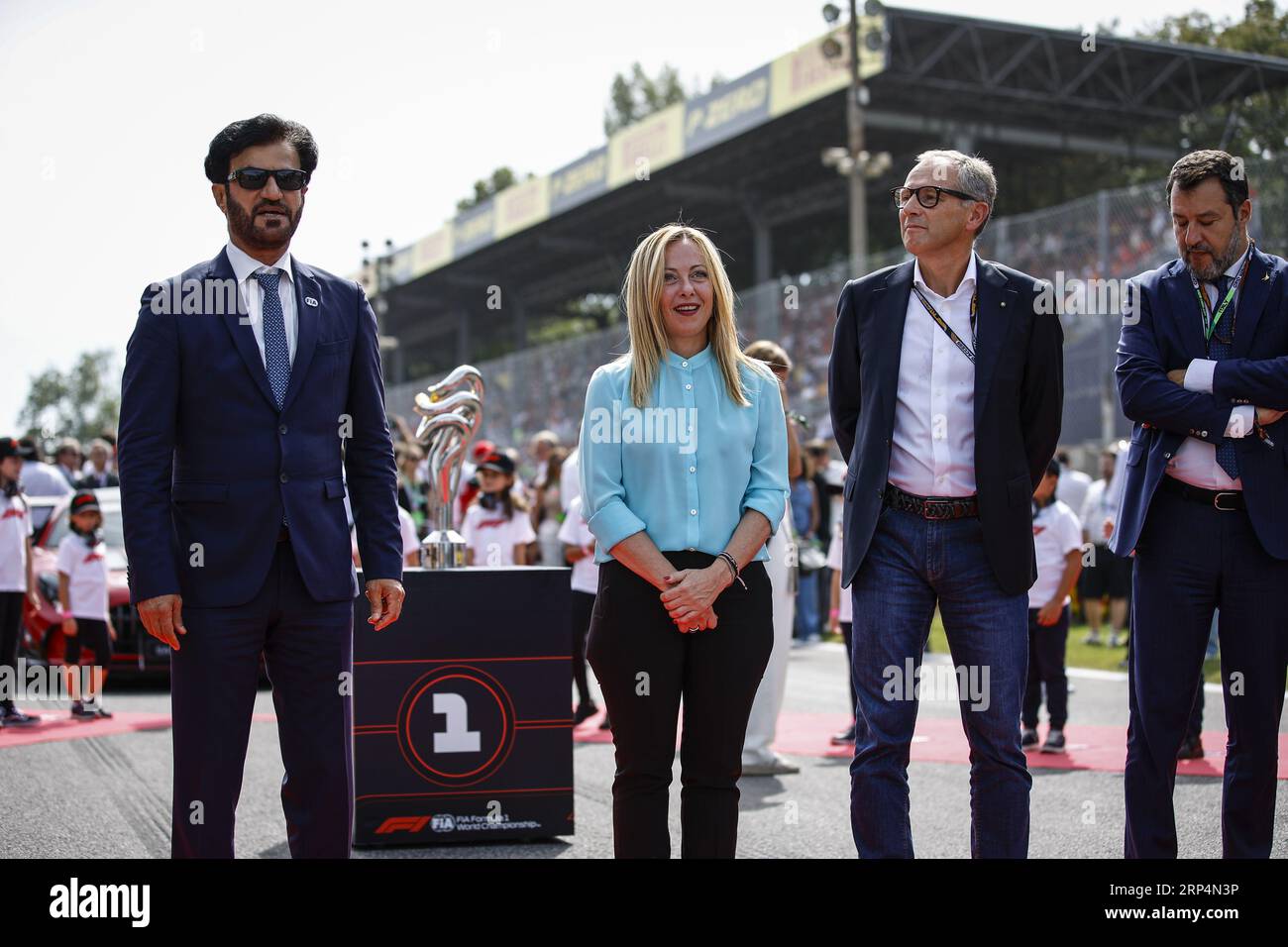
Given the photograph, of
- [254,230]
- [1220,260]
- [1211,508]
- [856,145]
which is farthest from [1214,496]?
[856,145]

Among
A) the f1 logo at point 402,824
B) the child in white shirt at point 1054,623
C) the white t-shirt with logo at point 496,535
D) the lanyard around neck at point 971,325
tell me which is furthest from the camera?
the white t-shirt with logo at point 496,535

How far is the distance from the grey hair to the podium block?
8.03 ft

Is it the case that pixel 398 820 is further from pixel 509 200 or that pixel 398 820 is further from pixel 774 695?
pixel 509 200

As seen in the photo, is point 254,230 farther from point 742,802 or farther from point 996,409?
point 742,802

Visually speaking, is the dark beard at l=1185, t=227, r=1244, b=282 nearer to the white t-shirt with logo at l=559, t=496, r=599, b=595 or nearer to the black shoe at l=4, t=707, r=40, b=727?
the white t-shirt with logo at l=559, t=496, r=599, b=595

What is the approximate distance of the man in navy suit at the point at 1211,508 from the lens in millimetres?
4074

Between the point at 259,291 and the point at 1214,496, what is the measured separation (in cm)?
287

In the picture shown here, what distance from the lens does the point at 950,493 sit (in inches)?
157

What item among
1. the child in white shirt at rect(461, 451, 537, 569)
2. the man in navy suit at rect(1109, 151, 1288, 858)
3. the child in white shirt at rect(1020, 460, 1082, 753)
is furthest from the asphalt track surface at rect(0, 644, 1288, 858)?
the child in white shirt at rect(461, 451, 537, 569)

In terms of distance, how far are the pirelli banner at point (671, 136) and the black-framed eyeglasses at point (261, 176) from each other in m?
18.7

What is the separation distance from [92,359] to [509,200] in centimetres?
8854

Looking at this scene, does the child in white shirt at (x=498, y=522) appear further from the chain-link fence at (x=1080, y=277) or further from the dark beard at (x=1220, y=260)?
the dark beard at (x=1220, y=260)

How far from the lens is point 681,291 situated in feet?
13.3

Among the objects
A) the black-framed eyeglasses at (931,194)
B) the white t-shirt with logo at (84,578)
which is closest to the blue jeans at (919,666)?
the black-framed eyeglasses at (931,194)
